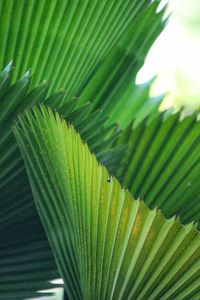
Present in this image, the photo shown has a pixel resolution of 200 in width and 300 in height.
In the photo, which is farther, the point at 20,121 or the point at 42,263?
the point at 42,263

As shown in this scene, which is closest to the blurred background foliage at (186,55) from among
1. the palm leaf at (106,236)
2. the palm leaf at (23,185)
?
the palm leaf at (23,185)

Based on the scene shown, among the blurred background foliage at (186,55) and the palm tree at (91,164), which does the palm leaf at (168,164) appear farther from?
the blurred background foliage at (186,55)

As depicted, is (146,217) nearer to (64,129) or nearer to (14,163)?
(64,129)

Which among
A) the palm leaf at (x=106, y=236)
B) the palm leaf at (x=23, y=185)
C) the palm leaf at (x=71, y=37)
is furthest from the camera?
the palm leaf at (x=71, y=37)

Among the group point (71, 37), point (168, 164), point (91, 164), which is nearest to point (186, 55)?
point (71, 37)

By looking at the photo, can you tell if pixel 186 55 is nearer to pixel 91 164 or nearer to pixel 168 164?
pixel 168 164

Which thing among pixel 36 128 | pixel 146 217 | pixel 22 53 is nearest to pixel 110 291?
pixel 146 217

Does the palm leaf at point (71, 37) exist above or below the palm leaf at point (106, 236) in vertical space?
above
